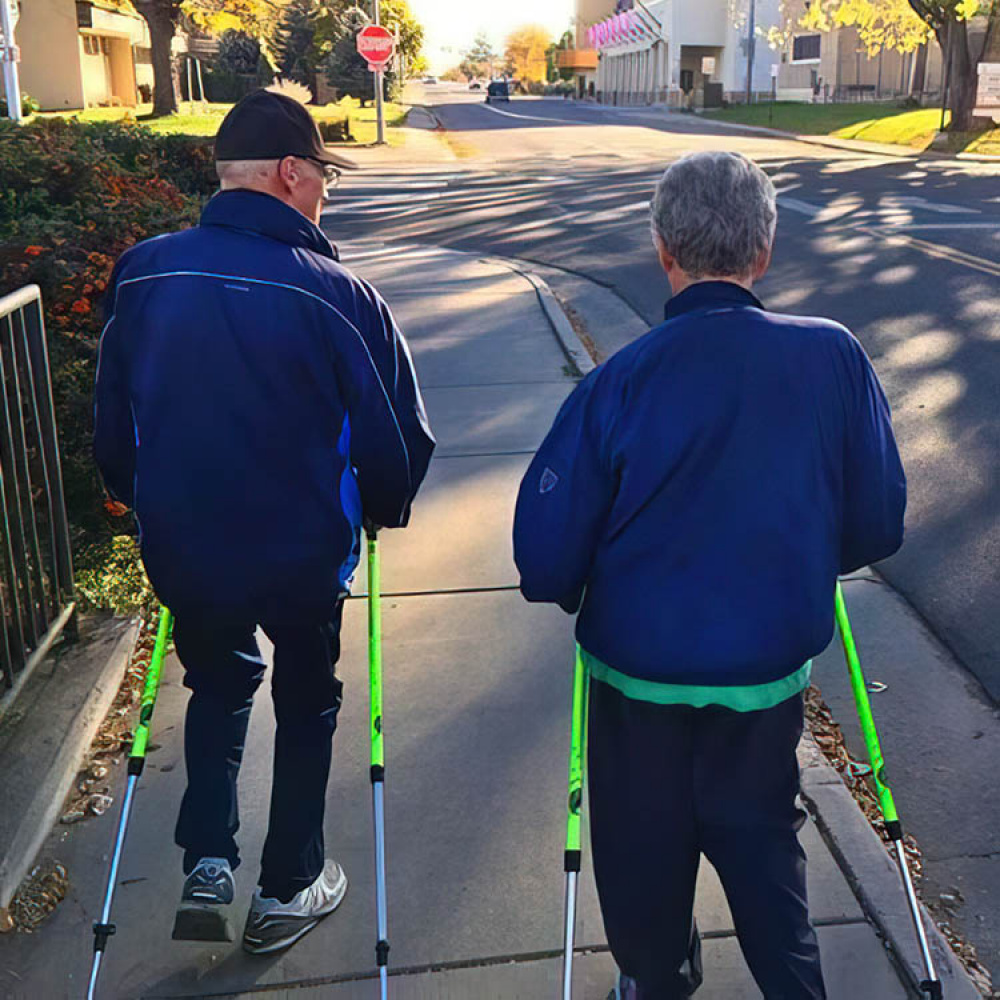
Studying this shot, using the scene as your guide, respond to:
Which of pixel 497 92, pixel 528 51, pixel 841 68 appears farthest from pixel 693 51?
pixel 528 51

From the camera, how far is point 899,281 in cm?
1123

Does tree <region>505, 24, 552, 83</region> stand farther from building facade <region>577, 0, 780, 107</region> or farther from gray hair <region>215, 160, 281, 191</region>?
gray hair <region>215, 160, 281, 191</region>

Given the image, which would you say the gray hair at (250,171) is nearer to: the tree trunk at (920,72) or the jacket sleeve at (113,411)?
the jacket sleeve at (113,411)

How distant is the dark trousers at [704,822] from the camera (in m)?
2.14

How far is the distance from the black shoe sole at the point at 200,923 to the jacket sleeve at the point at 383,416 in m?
0.99

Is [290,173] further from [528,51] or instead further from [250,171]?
[528,51]

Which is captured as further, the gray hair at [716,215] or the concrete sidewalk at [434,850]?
the concrete sidewalk at [434,850]

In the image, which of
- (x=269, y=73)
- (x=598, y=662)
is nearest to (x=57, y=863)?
(x=598, y=662)

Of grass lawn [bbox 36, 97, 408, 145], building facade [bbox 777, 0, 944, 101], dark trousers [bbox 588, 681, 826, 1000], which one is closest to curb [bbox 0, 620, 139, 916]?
dark trousers [bbox 588, 681, 826, 1000]

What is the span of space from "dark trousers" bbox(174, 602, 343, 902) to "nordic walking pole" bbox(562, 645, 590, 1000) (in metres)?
0.64

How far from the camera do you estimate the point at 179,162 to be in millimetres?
11258

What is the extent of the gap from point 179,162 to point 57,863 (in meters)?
9.28

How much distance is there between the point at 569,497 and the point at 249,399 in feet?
2.43

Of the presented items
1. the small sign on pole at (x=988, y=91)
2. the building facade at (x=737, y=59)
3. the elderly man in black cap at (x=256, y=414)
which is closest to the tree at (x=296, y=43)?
the building facade at (x=737, y=59)
